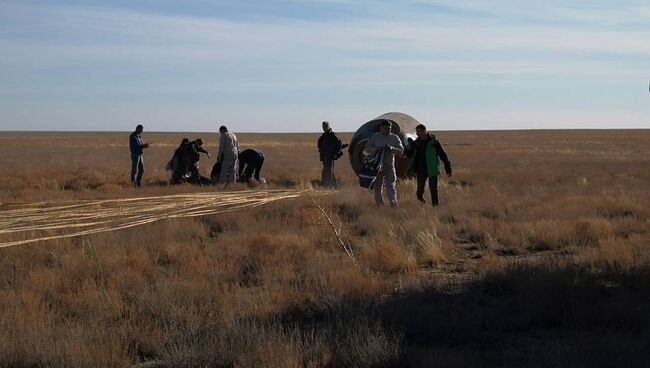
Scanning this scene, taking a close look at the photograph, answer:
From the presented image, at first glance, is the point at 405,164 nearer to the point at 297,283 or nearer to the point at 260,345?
the point at 297,283

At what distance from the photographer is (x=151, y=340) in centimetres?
690

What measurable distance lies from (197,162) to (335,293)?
47.2 ft

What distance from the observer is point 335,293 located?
8336 millimetres

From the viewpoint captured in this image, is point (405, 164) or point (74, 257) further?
point (405, 164)

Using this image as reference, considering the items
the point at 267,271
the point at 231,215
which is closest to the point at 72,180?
the point at 231,215

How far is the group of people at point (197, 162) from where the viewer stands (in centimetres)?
2106

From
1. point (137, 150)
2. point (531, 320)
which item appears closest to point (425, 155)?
point (531, 320)

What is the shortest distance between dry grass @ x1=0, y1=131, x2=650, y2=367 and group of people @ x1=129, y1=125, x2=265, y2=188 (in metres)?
6.15

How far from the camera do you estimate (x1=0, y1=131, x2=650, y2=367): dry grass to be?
6.38 meters

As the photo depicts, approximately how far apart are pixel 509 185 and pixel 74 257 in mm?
15125

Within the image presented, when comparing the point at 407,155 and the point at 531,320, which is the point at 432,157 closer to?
the point at 407,155

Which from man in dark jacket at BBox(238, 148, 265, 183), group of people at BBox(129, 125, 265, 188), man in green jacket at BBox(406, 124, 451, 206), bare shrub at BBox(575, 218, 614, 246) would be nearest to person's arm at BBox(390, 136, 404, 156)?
man in green jacket at BBox(406, 124, 451, 206)

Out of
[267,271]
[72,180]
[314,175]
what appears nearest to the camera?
[267,271]

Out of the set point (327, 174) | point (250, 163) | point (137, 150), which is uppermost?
point (137, 150)
